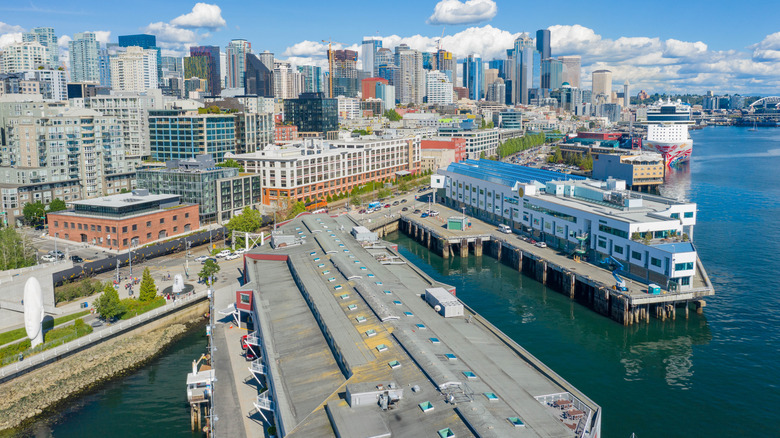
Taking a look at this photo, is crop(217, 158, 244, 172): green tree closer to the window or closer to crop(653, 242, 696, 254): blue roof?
crop(653, 242, 696, 254): blue roof

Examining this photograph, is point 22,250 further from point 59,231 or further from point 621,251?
point 621,251

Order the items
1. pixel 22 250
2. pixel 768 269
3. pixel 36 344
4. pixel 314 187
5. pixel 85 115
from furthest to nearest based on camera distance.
Answer: pixel 314 187
pixel 85 115
pixel 768 269
pixel 22 250
pixel 36 344

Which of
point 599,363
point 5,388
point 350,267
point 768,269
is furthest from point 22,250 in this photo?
point 768,269

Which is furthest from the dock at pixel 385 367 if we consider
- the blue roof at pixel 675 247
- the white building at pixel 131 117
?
the white building at pixel 131 117

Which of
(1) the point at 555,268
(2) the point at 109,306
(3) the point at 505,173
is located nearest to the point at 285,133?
(3) the point at 505,173

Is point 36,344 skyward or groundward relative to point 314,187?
groundward

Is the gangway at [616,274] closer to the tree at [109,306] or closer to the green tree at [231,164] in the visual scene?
the tree at [109,306]

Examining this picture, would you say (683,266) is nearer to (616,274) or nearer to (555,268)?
(616,274)
